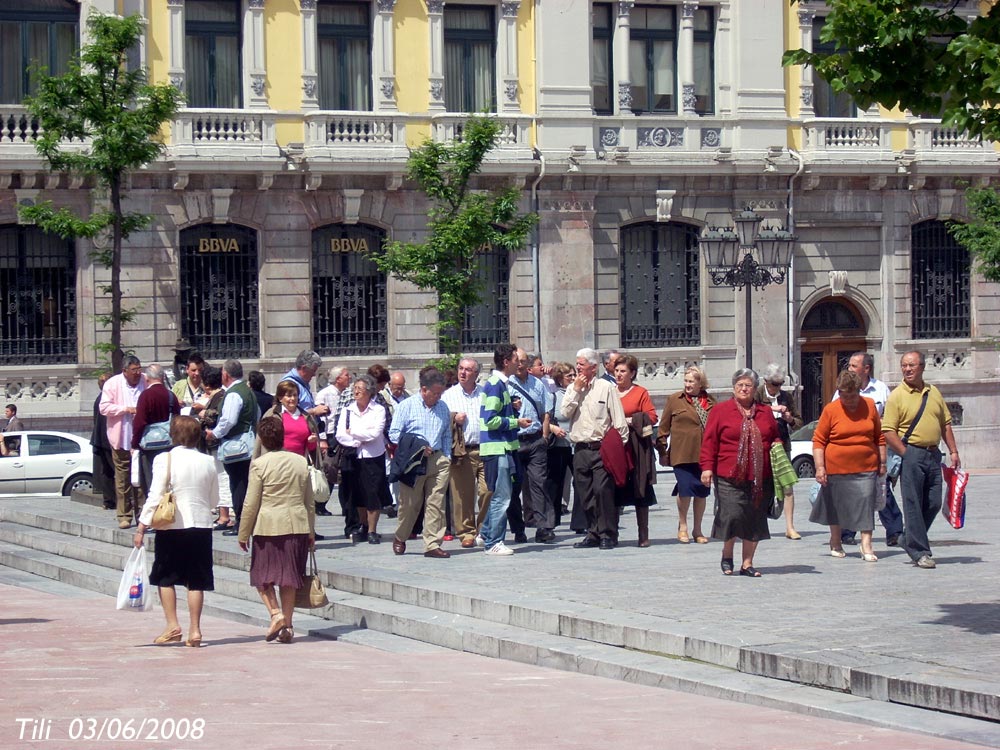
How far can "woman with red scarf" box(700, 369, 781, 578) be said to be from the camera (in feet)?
45.8

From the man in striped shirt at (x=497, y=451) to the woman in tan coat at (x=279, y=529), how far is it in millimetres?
3708

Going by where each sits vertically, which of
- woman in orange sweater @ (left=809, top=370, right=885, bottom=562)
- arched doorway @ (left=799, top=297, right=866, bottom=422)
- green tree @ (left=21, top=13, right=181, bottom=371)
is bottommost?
woman in orange sweater @ (left=809, top=370, right=885, bottom=562)

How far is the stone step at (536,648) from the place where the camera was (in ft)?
30.7

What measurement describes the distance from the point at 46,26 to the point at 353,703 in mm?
22499

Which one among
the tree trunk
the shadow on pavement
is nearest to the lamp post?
the tree trunk

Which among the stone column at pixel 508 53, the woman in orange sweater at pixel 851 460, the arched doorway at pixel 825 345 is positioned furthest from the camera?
the arched doorway at pixel 825 345

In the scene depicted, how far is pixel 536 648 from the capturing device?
1159cm

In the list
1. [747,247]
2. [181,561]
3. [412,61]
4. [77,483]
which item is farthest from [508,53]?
[181,561]

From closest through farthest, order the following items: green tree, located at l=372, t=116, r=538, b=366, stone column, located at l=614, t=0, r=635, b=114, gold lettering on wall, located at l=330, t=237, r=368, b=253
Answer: green tree, located at l=372, t=116, r=538, b=366 < gold lettering on wall, located at l=330, t=237, r=368, b=253 < stone column, located at l=614, t=0, r=635, b=114

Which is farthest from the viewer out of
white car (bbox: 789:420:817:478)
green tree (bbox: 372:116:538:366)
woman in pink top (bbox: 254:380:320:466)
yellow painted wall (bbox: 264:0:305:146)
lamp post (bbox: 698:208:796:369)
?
yellow painted wall (bbox: 264:0:305:146)

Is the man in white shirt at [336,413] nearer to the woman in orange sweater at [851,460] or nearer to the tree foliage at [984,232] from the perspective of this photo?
the woman in orange sweater at [851,460]

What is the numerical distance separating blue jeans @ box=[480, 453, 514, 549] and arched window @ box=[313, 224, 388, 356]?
605 inches

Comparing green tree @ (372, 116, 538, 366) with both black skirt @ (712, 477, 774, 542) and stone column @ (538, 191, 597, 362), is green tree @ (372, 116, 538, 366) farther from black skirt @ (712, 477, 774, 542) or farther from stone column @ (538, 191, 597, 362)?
black skirt @ (712, 477, 774, 542)

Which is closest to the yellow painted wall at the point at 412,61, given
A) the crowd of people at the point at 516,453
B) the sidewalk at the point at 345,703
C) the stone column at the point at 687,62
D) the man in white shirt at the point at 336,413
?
the stone column at the point at 687,62
